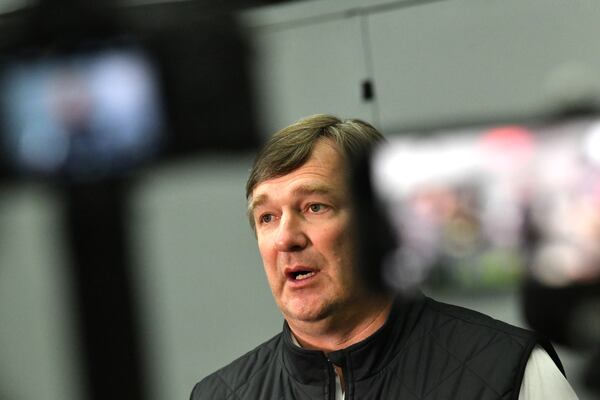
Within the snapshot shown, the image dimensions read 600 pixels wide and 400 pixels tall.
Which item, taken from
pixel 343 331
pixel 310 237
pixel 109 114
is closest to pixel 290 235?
pixel 310 237

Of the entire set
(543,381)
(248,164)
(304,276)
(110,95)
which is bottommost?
(543,381)

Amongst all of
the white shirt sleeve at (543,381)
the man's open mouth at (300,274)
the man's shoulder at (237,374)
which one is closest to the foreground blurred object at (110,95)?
the man's open mouth at (300,274)

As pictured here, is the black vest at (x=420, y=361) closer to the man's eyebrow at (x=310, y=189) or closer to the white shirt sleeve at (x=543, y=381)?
the white shirt sleeve at (x=543, y=381)

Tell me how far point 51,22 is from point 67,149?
0.46 feet

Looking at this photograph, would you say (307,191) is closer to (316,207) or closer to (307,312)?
(316,207)

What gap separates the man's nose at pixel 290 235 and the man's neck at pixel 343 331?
0.30 ft

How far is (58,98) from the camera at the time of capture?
0.98 m

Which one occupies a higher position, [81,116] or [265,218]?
[81,116]

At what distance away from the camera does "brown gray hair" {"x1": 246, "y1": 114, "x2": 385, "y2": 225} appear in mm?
984

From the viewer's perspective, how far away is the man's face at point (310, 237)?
3.12ft

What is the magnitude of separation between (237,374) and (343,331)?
0.51 feet

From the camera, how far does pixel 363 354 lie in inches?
38.0

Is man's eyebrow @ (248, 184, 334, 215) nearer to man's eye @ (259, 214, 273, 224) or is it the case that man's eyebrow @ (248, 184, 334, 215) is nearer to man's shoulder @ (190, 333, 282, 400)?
man's eye @ (259, 214, 273, 224)

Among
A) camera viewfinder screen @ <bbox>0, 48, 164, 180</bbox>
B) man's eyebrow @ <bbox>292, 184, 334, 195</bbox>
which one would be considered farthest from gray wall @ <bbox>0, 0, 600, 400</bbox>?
man's eyebrow @ <bbox>292, 184, 334, 195</bbox>
